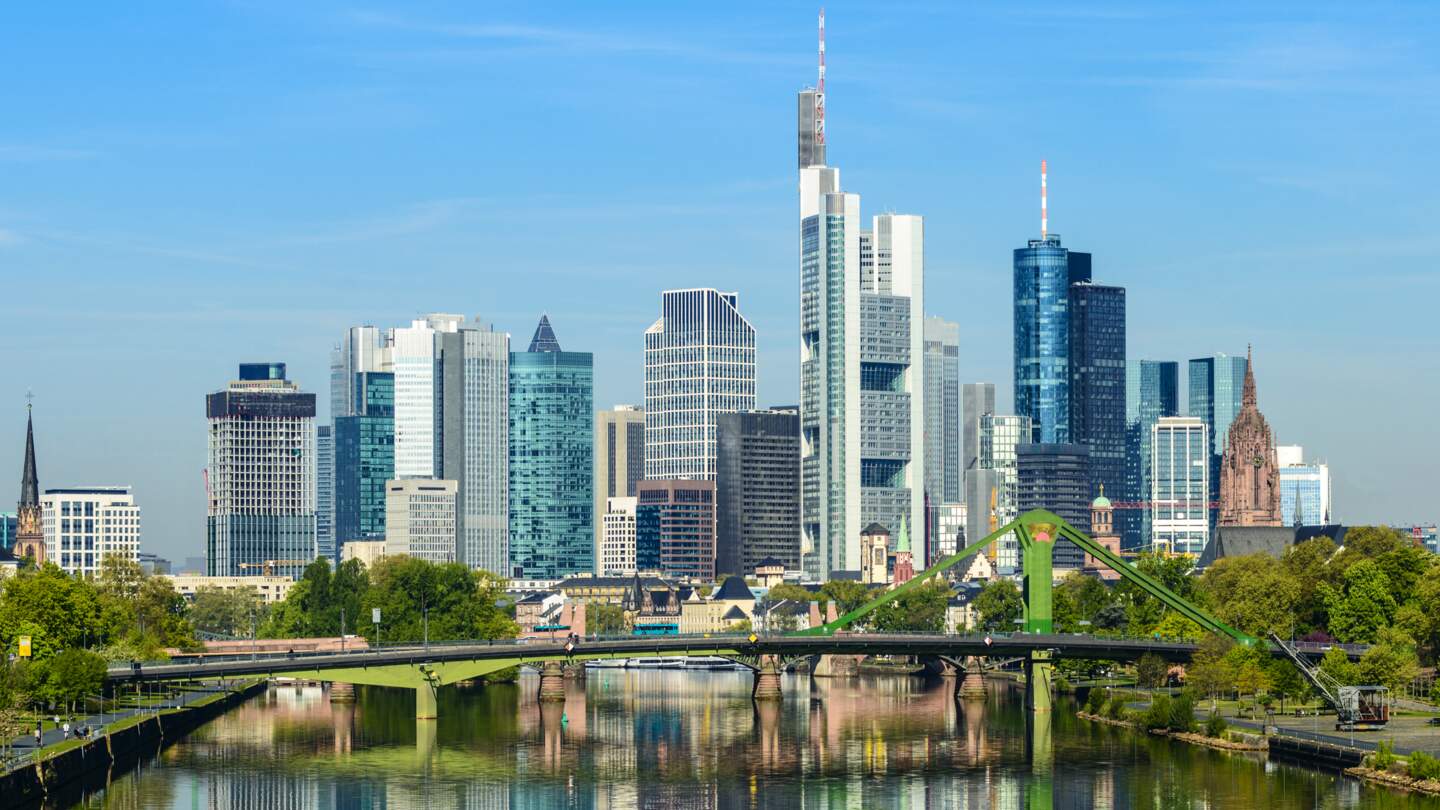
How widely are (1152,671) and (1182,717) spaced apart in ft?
104

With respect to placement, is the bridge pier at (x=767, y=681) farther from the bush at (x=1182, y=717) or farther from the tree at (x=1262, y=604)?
the bush at (x=1182, y=717)

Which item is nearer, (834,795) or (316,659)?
(834,795)

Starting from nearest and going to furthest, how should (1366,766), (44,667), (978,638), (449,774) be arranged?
(1366,766) → (449,774) → (44,667) → (978,638)

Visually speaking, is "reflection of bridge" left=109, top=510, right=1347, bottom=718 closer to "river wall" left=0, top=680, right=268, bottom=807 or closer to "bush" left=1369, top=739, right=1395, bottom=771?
"river wall" left=0, top=680, right=268, bottom=807

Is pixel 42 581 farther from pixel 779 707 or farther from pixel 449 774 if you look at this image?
pixel 779 707

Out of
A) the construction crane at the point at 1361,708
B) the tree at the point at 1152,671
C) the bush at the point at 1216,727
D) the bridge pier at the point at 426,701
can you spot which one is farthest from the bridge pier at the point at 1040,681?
the bridge pier at the point at 426,701

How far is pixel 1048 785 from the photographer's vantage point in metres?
117

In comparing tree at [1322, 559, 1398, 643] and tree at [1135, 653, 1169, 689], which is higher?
tree at [1322, 559, 1398, 643]

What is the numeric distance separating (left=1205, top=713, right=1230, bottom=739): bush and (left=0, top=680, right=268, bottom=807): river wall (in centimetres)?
5748

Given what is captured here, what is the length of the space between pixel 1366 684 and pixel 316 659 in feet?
209

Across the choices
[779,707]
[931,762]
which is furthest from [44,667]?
[779,707]

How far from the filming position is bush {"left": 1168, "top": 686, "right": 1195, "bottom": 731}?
454ft

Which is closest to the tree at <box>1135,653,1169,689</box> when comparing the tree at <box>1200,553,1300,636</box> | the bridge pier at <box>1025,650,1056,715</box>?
the tree at <box>1200,553,1300,636</box>

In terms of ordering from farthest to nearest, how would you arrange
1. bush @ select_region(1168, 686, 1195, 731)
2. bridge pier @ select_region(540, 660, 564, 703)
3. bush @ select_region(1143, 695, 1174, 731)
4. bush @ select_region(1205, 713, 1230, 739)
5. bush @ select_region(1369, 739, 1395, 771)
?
bridge pier @ select_region(540, 660, 564, 703)
bush @ select_region(1143, 695, 1174, 731)
bush @ select_region(1168, 686, 1195, 731)
bush @ select_region(1205, 713, 1230, 739)
bush @ select_region(1369, 739, 1395, 771)
